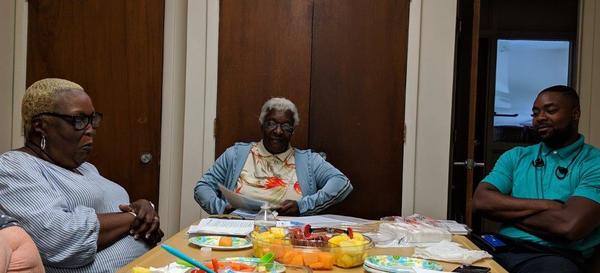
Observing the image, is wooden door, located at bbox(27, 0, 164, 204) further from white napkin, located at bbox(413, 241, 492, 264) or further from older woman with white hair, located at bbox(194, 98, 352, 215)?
white napkin, located at bbox(413, 241, 492, 264)

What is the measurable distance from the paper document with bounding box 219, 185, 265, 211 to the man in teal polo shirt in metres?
0.99

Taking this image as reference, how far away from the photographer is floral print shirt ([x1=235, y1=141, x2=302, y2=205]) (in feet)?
9.33

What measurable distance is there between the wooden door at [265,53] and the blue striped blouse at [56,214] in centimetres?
167

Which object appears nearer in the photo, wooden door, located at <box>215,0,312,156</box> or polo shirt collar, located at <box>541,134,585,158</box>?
polo shirt collar, located at <box>541,134,585,158</box>

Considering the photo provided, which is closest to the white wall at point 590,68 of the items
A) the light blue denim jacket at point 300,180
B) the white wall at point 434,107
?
the white wall at point 434,107

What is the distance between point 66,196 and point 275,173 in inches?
50.7

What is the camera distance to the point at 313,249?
1427 mm

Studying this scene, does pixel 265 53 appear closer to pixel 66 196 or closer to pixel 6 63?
pixel 6 63

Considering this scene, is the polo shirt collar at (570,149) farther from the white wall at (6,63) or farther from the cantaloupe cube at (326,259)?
the white wall at (6,63)

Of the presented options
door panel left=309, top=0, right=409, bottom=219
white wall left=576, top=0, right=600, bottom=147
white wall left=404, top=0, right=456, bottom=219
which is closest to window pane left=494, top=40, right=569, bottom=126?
white wall left=576, top=0, right=600, bottom=147

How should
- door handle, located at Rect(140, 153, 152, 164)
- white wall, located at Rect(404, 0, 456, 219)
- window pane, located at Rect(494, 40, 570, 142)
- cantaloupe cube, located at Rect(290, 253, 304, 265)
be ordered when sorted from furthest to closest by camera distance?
window pane, located at Rect(494, 40, 570, 142) < door handle, located at Rect(140, 153, 152, 164) < white wall, located at Rect(404, 0, 456, 219) < cantaloupe cube, located at Rect(290, 253, 304, 265)

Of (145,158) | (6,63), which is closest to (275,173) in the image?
(145,158)

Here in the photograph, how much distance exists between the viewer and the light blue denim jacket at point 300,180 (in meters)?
2.76

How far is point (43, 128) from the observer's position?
184 centimetres
